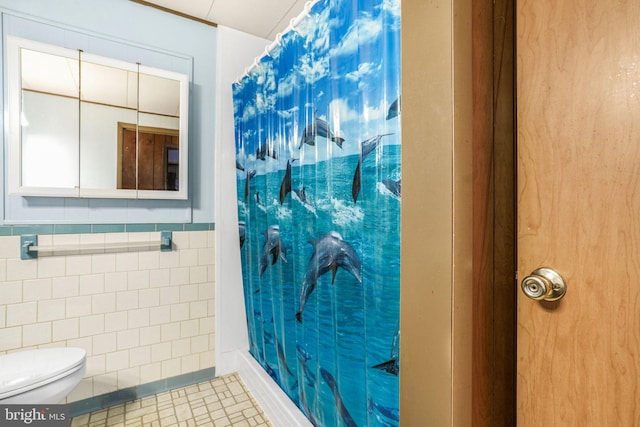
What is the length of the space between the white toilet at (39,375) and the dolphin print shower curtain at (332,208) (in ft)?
2.81

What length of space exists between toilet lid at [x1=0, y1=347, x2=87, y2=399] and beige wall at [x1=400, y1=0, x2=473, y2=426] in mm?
1347

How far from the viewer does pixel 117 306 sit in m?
1.59

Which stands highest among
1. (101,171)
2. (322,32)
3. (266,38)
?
(266,38)

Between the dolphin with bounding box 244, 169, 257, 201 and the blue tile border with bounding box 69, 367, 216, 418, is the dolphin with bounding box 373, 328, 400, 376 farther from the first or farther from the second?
the blue tile border with bounding box 69, 367, 216, 418

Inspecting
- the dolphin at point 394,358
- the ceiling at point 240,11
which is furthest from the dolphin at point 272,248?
the ceiling at point 240,11

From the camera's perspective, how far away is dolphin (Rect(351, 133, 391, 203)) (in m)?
0.89

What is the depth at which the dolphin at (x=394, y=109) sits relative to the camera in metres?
0.82

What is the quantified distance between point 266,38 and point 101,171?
1399 millimetres

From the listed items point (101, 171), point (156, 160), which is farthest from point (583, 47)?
point (101, 171)

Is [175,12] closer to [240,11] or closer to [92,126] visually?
[240,11]

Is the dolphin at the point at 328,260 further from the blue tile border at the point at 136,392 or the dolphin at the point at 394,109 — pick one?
the blue tile border at the point at 136,392

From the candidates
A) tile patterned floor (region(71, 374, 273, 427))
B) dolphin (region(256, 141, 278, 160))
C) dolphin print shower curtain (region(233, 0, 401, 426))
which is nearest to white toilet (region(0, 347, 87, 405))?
tile patterned floor (region(71, 374, 273, 427))

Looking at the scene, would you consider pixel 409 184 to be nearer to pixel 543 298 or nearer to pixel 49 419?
pixel 543 298

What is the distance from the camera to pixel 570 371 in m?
0.58
